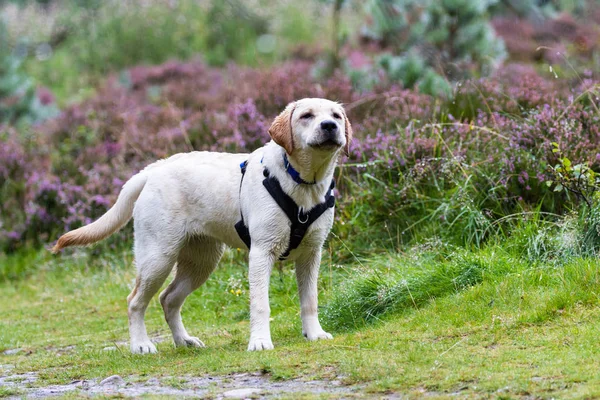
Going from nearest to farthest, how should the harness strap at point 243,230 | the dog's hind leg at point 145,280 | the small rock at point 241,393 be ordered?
1. the small rock at point 241,393
2. the harness strap at point 243,230
3. the dog's hind leg at point 145,280

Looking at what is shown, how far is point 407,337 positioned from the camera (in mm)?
5227

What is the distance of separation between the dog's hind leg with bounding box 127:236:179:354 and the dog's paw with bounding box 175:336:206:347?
0.20 meters

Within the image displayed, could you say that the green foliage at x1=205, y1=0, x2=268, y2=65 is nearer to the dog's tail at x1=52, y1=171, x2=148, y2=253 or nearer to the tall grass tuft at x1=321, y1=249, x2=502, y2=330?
the dog's tail at x1=52, y1=171, x2=148, y2=253

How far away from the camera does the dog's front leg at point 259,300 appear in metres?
5.38

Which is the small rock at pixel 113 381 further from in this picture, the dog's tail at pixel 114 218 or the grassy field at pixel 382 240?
the dog's tail at pixel 114 218

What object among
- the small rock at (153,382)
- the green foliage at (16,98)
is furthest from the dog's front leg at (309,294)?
the green foliage at (16,98)

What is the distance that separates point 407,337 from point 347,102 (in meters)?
5.93

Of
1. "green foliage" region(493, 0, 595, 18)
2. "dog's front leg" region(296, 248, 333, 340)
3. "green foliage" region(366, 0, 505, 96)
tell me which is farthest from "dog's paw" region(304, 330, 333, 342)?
"green foliage" region(493, 0, 595, 18)

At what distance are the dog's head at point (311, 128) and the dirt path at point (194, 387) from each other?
5.04 ft

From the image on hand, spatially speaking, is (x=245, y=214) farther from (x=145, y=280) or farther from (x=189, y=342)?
(x=189, y=342)

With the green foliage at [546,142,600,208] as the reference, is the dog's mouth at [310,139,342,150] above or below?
above

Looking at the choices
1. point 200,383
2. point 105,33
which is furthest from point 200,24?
point 200,383

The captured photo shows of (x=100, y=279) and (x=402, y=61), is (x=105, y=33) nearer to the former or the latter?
(x=402, y=61)

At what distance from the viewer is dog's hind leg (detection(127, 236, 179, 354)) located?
605 centimetres
